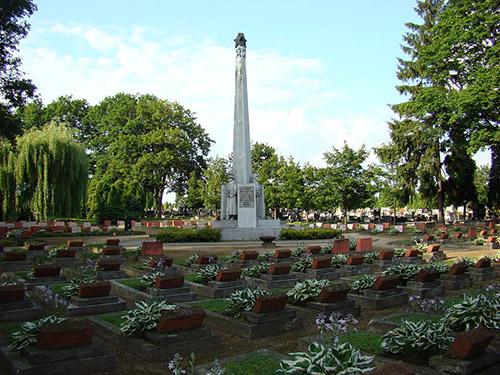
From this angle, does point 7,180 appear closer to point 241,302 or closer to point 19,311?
point 19,311

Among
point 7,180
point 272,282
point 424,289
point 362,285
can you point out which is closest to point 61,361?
point 272,282

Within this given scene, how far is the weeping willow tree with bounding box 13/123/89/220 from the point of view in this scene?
3012cm

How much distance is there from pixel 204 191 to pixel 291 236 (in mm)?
32548

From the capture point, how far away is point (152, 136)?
55.3 meters

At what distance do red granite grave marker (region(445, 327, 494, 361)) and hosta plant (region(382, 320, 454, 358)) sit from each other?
1.20 feet

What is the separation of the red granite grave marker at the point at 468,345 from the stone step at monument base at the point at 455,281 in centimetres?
646

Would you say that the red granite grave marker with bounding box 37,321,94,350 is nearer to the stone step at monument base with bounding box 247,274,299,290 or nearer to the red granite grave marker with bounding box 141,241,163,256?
the stone step at monument base with bounding box 247,274,299,290

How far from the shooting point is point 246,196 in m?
27.2

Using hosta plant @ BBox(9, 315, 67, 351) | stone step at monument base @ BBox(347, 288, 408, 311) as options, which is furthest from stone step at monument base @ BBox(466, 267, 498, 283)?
hosta plant @ BBox(9, 315, 67, 351)

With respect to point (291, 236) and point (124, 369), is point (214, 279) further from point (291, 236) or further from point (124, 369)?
point (291, 236)

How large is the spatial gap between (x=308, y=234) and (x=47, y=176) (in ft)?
63.3

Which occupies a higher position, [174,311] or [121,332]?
[174,311]

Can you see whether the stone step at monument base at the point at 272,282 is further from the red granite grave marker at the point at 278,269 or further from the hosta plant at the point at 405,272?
the hosta plant at the point at 405,272

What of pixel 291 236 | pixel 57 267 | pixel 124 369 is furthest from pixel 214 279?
pixel 291 236
